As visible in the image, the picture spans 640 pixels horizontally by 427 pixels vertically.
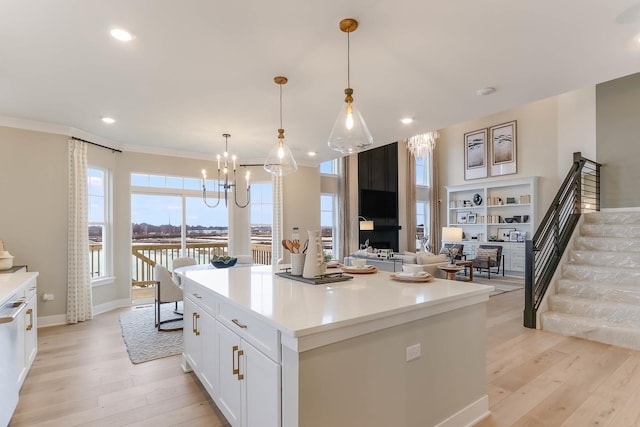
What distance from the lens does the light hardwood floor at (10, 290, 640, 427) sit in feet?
7.30

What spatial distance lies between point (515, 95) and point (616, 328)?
107 inches

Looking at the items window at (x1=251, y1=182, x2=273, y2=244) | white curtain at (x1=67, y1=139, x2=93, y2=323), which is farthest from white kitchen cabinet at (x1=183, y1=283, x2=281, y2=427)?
window at (x1=251, y1=182, x2=273, y2=244)

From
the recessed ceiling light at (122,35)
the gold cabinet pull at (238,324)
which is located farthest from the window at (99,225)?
the gold cabinet pull at (238,324)

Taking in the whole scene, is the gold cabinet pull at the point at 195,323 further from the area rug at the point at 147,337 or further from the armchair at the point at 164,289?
the armchair at the point at 164,289

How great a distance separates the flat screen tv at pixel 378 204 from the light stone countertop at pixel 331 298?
6.40 metres

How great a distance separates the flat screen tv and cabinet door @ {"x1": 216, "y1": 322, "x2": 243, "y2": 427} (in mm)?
6952

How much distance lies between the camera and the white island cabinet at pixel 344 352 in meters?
1.40

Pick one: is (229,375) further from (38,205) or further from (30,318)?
(38,205)

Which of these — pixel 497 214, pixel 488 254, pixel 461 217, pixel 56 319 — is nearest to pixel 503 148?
pixel 497 214

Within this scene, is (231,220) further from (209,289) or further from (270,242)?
(209,289)

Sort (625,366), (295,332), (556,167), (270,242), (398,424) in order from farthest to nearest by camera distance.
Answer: (556,167)
(270,242)
(625,366)
(398,424)
(295,332)

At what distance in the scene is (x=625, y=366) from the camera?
9.63 ft

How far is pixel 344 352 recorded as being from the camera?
148cm

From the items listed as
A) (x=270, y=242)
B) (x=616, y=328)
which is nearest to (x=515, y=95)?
(x=616, y=328)
